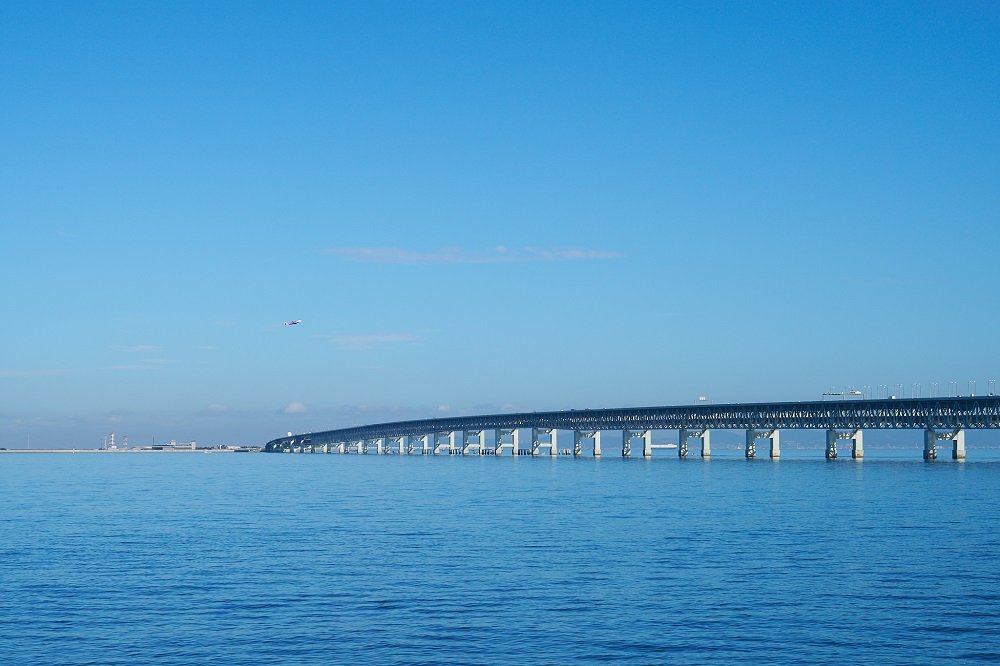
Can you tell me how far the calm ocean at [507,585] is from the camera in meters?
33.4

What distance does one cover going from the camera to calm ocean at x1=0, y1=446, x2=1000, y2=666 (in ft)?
109

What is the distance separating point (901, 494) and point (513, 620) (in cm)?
7293

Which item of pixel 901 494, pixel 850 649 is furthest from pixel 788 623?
pixel 901 494

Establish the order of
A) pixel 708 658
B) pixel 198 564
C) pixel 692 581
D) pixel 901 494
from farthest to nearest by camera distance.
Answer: pixel 901 494 < pixel 198 564 < pixel 692 581 < pixel 708 658

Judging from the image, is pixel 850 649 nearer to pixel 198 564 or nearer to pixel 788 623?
pixel 788 623

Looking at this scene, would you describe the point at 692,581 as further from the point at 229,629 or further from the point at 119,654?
the point at 119,654

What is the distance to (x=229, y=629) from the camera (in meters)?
36.3

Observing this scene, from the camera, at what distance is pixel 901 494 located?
101m

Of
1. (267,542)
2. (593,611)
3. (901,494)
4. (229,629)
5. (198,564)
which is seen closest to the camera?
(229,629)

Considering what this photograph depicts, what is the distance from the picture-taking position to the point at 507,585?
4438 centimetres

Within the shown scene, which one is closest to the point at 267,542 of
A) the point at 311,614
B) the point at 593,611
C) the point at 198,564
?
the point at 198,564

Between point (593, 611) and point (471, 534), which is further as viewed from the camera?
point (471, 534)

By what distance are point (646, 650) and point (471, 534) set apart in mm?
32012

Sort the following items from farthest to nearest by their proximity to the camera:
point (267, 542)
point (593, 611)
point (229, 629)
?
point (267, 542) → point (593, 611) → point (229, 629)
